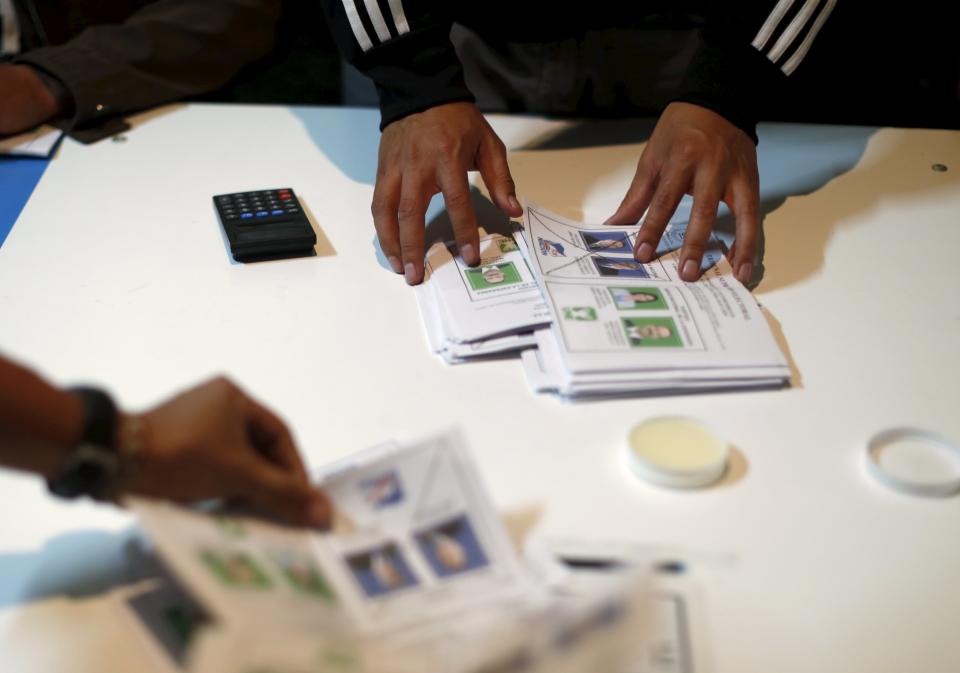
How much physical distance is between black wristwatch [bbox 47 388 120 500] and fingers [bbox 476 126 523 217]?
57 centimetres

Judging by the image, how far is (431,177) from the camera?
989mm

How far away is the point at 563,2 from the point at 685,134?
1.18ft

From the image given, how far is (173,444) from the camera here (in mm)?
535

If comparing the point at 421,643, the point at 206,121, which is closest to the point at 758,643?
the point at 421,643

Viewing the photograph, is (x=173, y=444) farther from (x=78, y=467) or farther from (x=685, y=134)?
(x=685, y=134)

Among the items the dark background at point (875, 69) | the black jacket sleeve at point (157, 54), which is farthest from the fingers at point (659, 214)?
the black jacket sleeve at point (157, 54)

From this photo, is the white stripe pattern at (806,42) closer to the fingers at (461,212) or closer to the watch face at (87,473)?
the fingers at (461,212)

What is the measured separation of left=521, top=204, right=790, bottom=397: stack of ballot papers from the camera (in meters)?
0.80

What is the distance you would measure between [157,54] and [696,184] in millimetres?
870

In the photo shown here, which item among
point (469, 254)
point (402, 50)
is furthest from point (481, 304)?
point (402, 50)

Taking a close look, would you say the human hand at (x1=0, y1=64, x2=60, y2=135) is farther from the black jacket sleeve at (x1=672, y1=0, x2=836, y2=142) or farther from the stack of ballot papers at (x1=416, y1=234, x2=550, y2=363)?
the black jacket sleeve at (x1=672, y1=0, x2=836, y2=142)

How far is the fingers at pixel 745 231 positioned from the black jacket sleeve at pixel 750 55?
0.32ft

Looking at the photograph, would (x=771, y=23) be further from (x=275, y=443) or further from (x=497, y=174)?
(x=275, y=443)

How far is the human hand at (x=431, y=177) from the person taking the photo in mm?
960
